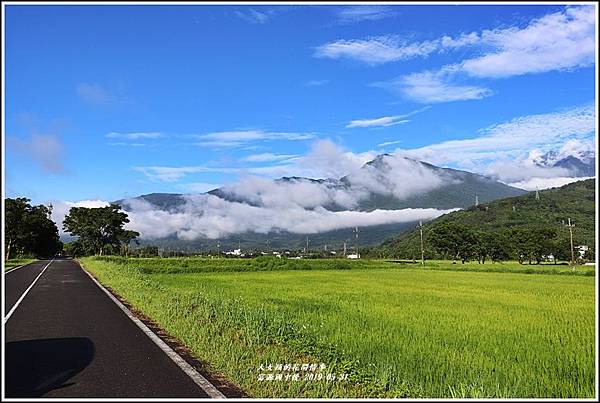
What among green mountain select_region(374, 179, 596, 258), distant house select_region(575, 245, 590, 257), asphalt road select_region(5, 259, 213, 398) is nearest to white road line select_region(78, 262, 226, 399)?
asphalt road select_region(5, 259, 213, 398)

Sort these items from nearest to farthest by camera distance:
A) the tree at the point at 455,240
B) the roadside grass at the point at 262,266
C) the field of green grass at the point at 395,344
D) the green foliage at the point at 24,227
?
1. the field of green grass at the point at 395,344
2. the roadside grass at the point at 262,266
3. the green foliage at the point at 24,227
4. the tree at the point at 455,240

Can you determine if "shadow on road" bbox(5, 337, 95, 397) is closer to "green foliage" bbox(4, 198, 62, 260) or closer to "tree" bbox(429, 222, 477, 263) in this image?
"green foliage" bbox(4, 198, 62, 260)

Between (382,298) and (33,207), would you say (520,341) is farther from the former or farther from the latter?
(33,207)

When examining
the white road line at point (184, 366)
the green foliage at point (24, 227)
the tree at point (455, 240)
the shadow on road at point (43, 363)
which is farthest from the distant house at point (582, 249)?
the shadow on road at point (43, 363)

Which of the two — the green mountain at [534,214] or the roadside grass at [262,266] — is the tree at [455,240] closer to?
the green mountain at [534,214]

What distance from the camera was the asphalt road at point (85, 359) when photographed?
5992 millimetres

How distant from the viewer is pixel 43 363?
7.43 m

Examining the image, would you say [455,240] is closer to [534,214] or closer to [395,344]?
[534,214]

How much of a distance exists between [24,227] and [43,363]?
230ft

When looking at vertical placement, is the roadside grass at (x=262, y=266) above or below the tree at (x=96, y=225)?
below

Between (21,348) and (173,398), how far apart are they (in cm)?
432

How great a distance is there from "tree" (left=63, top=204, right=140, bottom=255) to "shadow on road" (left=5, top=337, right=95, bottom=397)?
78.0m

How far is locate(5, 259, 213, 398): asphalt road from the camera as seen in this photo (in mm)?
5992

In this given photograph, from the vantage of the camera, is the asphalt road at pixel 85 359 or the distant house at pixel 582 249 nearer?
the asphalt road at pixel 85 359
